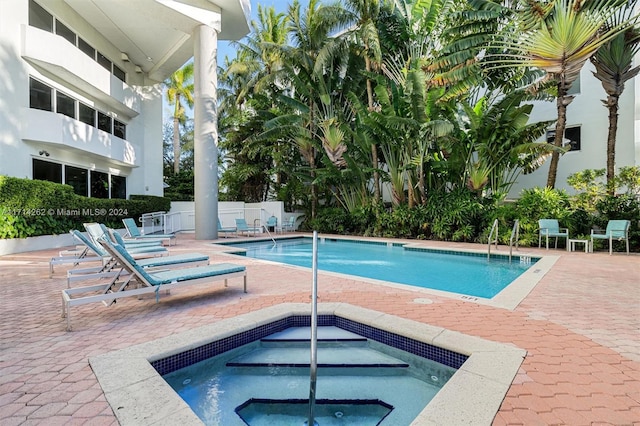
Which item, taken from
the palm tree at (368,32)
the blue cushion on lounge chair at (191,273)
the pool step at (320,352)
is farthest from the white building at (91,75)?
the pool step at (320,352)

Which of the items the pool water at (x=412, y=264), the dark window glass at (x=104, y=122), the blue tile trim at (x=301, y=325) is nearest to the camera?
the blue tile trim at (x=301, y=325)

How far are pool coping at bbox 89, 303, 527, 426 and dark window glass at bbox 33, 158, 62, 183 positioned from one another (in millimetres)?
13825

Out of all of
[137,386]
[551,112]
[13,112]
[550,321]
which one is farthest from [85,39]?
[551,112]

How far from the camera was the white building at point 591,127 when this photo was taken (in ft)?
49.0

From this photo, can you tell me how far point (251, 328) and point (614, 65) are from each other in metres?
16.0

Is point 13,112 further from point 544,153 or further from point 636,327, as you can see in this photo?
point 544,153

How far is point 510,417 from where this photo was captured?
7.41 ft

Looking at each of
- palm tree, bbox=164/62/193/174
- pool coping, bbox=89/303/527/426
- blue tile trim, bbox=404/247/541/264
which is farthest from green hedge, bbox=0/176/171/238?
palm tree, bbox=164/62/193/174

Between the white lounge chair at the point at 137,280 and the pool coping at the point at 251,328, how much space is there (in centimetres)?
117

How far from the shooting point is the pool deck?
94.0 inches

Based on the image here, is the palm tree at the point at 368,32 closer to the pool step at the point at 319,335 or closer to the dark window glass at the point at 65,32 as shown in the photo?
the pool step at the point at 319,335

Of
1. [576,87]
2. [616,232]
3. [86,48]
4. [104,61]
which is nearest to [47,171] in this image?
[86,48]

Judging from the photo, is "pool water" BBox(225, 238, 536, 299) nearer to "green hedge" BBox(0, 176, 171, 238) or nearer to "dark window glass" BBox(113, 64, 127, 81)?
"green hedge" BBox(0, 176, 171, 238)

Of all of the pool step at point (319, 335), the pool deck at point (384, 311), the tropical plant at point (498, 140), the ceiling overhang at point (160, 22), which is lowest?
the pool step at point (319, 335)
